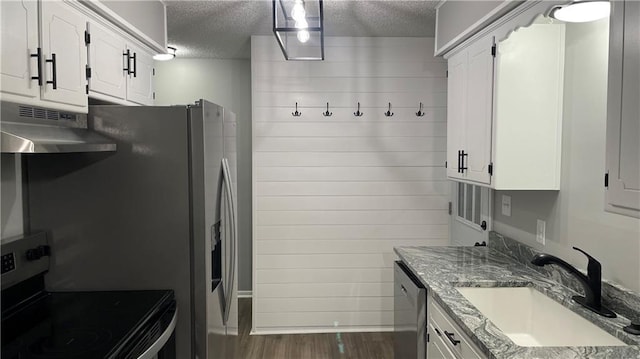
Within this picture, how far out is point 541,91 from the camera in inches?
90.0

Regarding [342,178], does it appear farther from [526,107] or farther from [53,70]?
[53,70]

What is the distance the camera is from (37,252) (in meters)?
2.02

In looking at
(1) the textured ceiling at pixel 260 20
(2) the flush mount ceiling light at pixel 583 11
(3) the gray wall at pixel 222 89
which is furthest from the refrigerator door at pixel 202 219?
(3) the gray wall at pixel 222 89

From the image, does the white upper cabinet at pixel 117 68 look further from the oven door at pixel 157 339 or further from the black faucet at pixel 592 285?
the black faucet at pixel 592 285

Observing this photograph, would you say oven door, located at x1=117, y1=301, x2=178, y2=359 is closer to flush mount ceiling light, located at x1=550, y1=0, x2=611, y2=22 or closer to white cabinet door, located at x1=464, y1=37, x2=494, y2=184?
white cabinet door, located at x1=464, y1=37, x2=494, y2=184

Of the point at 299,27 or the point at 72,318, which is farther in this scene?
the point at 299,27

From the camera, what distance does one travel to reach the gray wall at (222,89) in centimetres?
475

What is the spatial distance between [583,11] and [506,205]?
4.49ft

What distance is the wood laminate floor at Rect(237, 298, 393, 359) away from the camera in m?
3.51

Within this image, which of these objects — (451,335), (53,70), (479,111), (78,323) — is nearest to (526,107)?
(479,111)

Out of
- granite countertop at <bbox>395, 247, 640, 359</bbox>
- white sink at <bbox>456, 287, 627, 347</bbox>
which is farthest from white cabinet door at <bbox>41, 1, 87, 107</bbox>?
white sink at <bbox>456, 287, 627, 347</bbox>

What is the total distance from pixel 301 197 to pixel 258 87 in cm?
106

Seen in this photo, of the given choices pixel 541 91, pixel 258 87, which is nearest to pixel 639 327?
pixel 541 91

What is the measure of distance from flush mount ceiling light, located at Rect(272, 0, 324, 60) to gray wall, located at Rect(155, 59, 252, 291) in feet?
3.67
